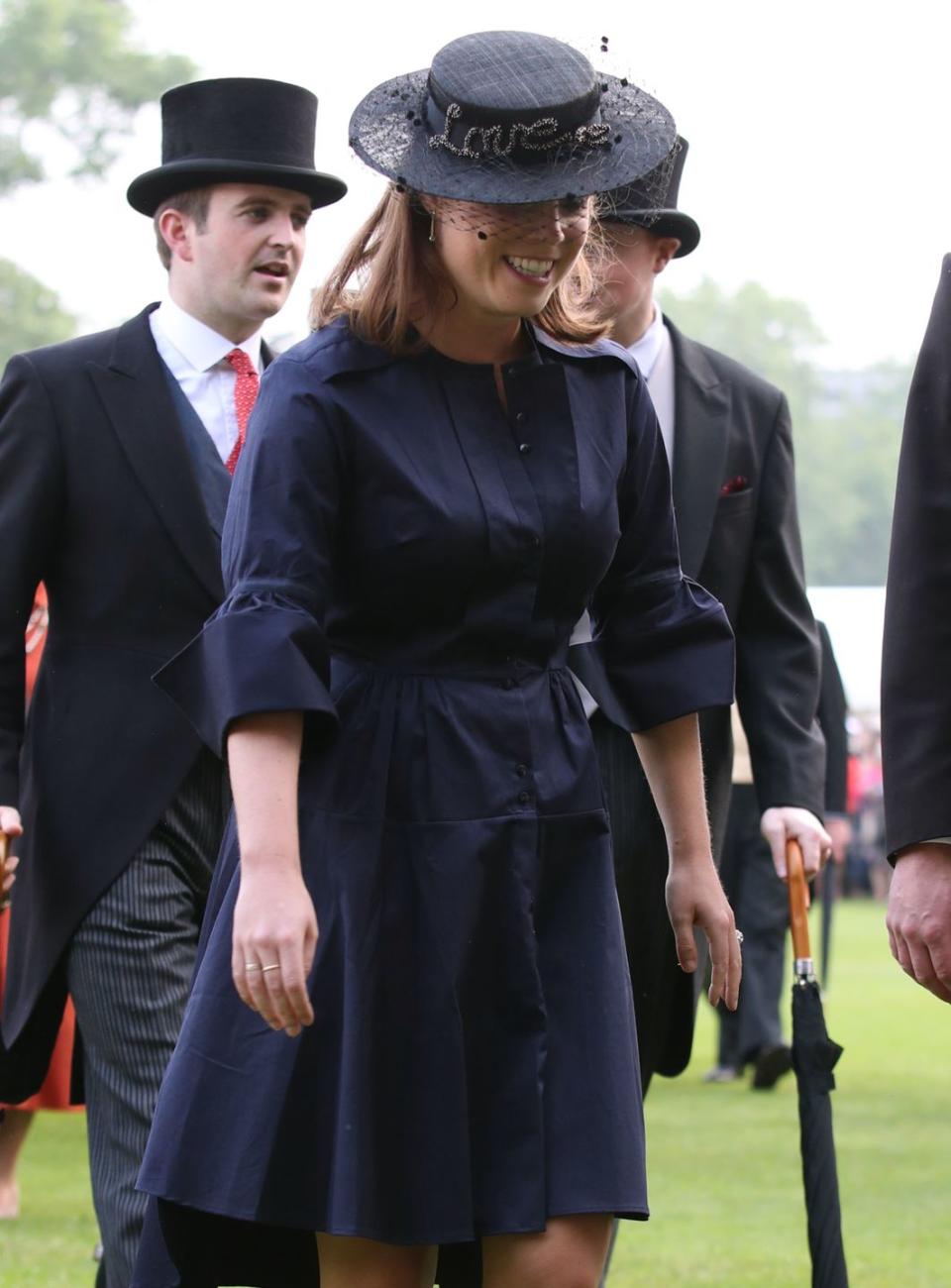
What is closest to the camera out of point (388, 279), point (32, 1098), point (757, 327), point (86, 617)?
point (388, 279)

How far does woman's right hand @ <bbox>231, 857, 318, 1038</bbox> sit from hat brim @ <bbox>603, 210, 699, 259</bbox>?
2275 millimetres

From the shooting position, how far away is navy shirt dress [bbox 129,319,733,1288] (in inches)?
139

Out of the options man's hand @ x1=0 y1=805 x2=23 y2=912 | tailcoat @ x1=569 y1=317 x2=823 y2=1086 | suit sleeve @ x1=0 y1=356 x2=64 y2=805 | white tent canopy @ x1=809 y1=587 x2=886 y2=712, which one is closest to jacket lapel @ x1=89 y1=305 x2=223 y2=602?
suit sleeve @ x1=0 y1=356 x2=64 y2=805

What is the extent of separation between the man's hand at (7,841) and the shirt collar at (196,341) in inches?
40.6

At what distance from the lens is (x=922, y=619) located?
142 inches

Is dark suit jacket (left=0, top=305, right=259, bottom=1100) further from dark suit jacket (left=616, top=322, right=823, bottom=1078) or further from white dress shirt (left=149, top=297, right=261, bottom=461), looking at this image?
dark suit jacket (left=616, top=322, right=823, bottom=1078)

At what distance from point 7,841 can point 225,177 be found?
1644 mm

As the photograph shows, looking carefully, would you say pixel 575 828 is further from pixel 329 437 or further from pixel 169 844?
pixel 169 844

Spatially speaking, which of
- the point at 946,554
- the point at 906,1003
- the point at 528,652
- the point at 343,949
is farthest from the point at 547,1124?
the point at 906,1003

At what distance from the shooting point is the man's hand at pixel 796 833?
208 inches

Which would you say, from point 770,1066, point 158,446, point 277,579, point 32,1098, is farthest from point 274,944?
point 770,1066

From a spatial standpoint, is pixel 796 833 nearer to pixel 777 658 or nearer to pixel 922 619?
pixel 777 658

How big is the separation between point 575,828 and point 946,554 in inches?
25.5

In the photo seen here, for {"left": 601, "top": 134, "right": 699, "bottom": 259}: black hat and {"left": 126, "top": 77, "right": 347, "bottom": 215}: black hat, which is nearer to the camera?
{"left": 601, "top": 134, "right": 699, "bottom": 259}: black hat
